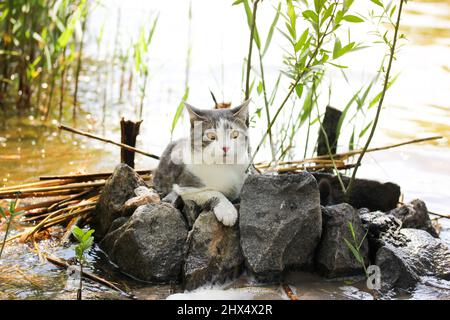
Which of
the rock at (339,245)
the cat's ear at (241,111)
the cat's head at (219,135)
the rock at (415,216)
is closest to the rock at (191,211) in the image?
the cat's head at (219,135)

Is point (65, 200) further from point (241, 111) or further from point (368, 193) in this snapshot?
point (368, 193)

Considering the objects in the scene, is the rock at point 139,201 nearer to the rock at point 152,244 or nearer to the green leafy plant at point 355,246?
the rock at point 152,244

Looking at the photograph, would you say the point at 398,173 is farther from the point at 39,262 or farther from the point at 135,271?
the point at 39,262

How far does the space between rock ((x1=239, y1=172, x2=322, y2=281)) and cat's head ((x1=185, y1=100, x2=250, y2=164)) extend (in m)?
0.21

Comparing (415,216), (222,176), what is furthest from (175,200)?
(415,216)

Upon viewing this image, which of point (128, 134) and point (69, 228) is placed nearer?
point (69, 228)

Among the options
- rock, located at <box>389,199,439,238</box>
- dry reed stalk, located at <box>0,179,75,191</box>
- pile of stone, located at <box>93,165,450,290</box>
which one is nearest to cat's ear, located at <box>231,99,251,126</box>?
pile of stone, located at <box>93,165,450,290</box>

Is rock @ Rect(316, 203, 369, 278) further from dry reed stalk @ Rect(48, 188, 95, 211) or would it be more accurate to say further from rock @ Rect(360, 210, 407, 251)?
dry reed stalk @ Rect(48, 188, 95, 211)

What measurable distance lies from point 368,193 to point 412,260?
790 mm

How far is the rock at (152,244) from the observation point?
145 inches

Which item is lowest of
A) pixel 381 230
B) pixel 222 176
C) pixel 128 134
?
pixel 381 230

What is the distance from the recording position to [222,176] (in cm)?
388

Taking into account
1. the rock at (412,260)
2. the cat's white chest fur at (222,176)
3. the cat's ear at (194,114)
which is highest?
the cat's ear at (194,114)

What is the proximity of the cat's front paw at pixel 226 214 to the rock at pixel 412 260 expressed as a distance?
2.77 feet
